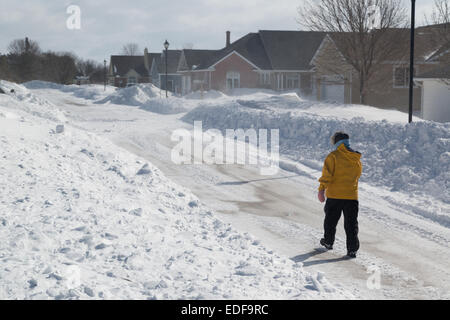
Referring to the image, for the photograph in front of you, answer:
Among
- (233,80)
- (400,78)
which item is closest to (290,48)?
(233,80)

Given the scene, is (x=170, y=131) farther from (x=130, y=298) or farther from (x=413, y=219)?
(x=130, y=298)

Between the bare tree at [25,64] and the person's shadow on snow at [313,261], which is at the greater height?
the bare tree at [25,64]

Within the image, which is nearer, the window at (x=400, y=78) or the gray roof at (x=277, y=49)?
the window at (x=400, y=78)

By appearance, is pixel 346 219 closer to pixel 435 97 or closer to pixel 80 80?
pixel 435 97

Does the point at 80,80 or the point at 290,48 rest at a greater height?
the point at 290,48

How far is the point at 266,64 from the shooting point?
48.9 m

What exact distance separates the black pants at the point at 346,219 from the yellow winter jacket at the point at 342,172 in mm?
104

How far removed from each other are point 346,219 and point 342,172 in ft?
2.27

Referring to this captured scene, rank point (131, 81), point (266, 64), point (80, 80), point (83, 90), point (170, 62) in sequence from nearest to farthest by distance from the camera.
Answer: point (266, 64) → point (83, 90) → point (170, 62) → point (131, 81) → point (80, 80)

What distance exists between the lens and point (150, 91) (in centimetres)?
5100

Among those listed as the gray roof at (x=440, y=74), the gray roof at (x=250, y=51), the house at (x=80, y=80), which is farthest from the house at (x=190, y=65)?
the house at (x=80, y=80)

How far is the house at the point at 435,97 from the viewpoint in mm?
26141

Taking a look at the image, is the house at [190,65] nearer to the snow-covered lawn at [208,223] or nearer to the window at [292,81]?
the window at [292,81]

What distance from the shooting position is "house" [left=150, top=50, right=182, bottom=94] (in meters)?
71.4
